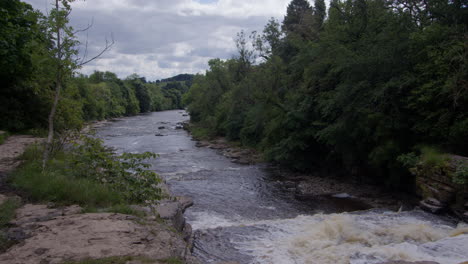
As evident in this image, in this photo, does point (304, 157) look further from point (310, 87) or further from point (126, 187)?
point (126, 187)

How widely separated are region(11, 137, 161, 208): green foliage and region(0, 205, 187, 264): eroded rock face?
70 cm

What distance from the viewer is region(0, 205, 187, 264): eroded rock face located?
15.1 feet

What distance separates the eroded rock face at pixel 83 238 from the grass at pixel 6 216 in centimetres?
13

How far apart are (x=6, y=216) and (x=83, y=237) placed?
1.85 metres

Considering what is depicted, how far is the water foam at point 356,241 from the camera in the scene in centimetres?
758

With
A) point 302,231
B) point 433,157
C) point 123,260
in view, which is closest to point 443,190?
point 433,157

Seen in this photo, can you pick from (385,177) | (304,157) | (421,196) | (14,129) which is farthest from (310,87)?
(14,129)

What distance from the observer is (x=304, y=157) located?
20578 mm

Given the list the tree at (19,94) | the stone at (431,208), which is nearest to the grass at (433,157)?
the stone at (431,208)

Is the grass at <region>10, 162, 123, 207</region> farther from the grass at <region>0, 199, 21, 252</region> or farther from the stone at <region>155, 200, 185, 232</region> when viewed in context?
the stone at <region>155, 200, 185, 232</region>

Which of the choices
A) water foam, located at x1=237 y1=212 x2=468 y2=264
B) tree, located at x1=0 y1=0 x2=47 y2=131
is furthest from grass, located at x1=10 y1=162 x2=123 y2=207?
tree, located at x1=0 y1=0 x2=47 y2=131

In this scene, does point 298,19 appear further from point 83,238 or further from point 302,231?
point 83,238

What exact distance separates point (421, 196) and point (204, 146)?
22707 mm

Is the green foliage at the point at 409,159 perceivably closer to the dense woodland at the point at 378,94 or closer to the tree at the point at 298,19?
the dense woodland at the point at 378,94
